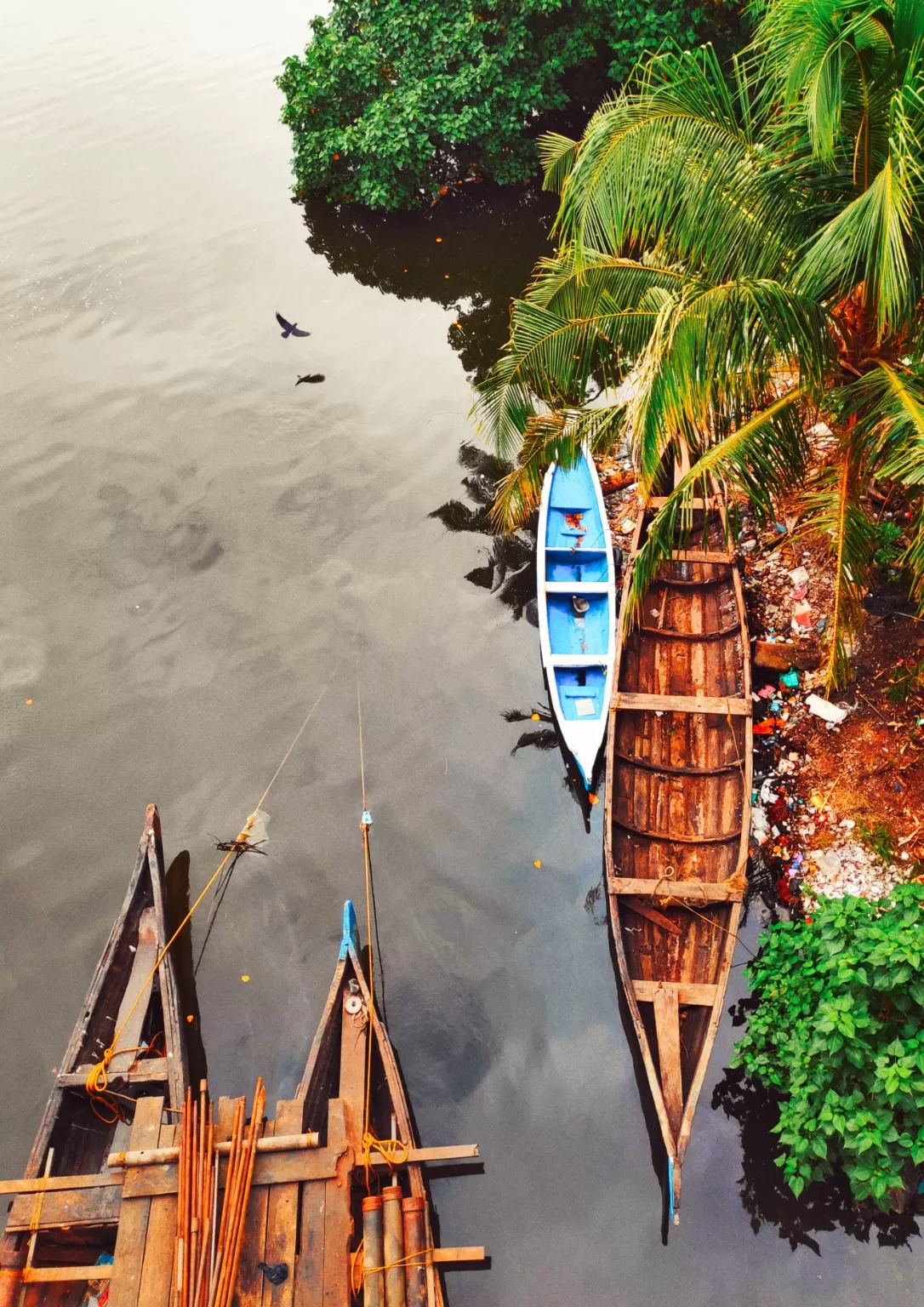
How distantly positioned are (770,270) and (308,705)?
6856 millimetres

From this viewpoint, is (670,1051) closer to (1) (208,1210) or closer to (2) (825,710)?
(1) (208,1210)

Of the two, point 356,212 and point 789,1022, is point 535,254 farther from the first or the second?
point 789,1022

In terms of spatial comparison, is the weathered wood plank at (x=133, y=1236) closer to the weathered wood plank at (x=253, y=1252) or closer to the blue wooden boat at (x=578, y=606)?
the weathered wood plank at (x=253, y=1252)

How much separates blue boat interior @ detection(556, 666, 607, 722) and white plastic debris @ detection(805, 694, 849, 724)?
2.17 meters

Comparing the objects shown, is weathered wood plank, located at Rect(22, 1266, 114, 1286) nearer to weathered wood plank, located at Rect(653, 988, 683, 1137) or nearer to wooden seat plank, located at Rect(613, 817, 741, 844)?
weathered wood plank, located at Rect(653, 988, 683, 1137)

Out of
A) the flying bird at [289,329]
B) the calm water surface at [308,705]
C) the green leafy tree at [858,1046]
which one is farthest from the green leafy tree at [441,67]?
the green leafy tree at [858,1046]

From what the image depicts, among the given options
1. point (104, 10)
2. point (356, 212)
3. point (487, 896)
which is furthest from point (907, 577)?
point (104, 10)

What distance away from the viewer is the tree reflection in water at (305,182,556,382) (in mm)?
→ 15258

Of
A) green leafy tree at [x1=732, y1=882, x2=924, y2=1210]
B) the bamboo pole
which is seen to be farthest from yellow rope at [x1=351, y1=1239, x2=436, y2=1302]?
green leafy tree at [x1=732, y1=882, x2=924, y2=1210]

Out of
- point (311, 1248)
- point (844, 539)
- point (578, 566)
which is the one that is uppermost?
point (578, 566)

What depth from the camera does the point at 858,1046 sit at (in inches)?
216

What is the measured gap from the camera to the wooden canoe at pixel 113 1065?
5.58 meters

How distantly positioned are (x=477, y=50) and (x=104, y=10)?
21309 millimetres

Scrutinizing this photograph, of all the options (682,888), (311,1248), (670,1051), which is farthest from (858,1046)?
(311,1248)
